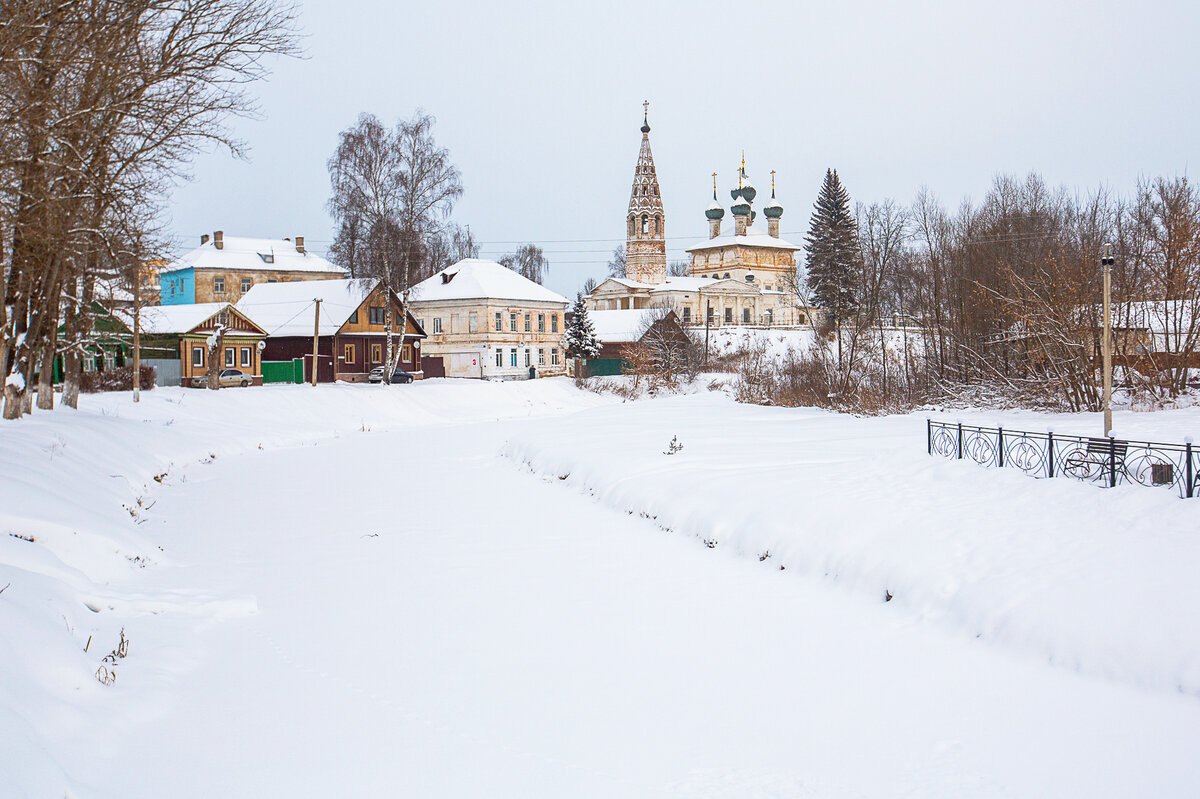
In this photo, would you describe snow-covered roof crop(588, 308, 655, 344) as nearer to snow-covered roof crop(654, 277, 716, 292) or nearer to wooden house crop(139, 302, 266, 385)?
snow-covered roof crop(654, 277, 716, 292)

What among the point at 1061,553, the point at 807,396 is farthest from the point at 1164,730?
the point at 807,396

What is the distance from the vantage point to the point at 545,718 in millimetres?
6949

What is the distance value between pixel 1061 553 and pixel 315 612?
7.56 m

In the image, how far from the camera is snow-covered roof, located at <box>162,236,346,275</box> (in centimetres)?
7519

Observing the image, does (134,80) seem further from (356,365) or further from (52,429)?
(356,365)

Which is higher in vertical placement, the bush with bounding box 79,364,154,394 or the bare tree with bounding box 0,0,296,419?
the bare tree with bounding box 0,0,296,419

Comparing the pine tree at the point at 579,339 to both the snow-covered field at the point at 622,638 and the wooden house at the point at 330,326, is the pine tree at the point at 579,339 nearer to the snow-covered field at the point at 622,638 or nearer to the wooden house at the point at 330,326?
the wooden house at the point at 330,326

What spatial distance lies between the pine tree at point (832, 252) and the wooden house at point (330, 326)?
23687 mm

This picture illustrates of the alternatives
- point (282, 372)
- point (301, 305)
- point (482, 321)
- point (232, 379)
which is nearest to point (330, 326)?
point (301, 305)

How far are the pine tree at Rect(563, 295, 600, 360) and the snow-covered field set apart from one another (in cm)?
4568

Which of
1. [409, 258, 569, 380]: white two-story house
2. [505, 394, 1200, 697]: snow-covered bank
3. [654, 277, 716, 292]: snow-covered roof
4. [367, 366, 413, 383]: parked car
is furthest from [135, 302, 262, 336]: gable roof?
[654, 277, 716, 292]: snow-covered roof

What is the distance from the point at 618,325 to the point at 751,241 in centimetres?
3362

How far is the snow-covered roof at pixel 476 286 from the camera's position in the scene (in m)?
58.3

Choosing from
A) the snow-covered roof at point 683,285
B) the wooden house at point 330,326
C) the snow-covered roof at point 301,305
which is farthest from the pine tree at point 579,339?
the snow-covered roof at point 683,285
